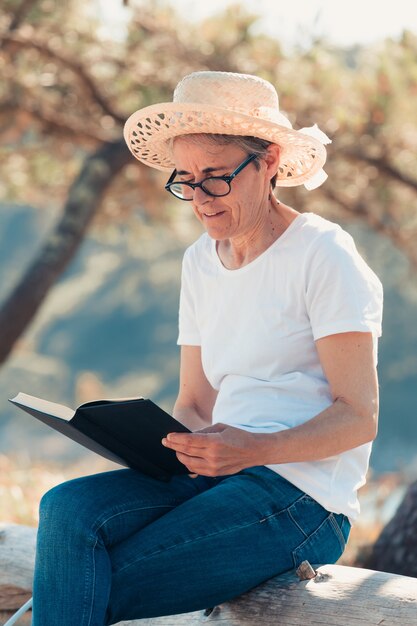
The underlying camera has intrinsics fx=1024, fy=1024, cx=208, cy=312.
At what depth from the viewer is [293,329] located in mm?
2145

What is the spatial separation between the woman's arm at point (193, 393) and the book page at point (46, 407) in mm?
476

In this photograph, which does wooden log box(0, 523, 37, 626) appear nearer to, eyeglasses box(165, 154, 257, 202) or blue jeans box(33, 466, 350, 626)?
blue jeans box(33, 466, 350, 626)

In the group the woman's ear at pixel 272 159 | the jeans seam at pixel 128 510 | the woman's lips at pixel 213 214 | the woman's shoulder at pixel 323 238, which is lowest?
the jeans seam at pixel 128 510

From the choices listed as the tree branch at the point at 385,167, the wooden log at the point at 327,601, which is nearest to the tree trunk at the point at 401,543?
the wooden log at the point at 327,601

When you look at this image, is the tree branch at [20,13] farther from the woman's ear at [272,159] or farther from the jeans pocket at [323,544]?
the jeans pocket at [323,544]

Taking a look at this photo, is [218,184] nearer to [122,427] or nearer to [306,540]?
[122,427]

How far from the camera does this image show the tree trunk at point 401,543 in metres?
3.41

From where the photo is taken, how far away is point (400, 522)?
11.6 feet

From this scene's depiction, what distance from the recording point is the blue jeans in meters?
1.92

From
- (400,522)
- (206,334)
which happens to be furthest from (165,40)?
(206,334)

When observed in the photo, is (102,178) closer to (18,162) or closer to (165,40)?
(165,40)

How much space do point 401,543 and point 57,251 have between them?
333cm

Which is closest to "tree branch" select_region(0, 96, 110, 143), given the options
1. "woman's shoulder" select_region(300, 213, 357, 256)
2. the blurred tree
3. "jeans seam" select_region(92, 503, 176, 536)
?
the blurred tree

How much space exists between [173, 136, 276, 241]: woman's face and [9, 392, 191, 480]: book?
0.47 m
